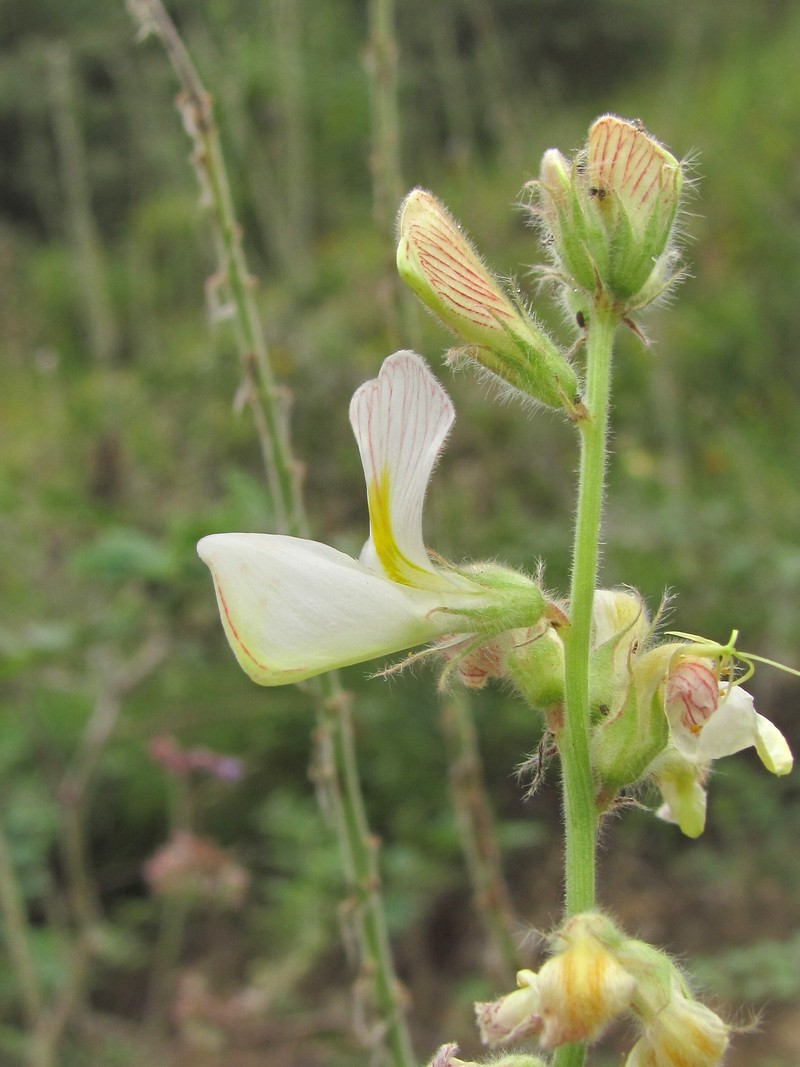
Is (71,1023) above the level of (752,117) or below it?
below

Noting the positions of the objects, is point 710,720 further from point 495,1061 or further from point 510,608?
point 495,1061

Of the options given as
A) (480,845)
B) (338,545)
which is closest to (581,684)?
(480,845)

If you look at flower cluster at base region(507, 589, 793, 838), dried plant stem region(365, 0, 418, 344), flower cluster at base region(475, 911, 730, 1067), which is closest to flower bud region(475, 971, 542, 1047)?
flower cluster at base region(475, 911, 730, 1067)

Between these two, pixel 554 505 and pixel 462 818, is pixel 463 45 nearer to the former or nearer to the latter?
pixel 554 505

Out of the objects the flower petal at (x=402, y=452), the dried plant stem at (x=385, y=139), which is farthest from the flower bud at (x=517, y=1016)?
the dried plant stem at (x=385, y=139)

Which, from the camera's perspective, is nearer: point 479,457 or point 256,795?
point 256,795

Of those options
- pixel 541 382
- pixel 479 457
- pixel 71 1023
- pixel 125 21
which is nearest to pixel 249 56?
pixel 125 21
